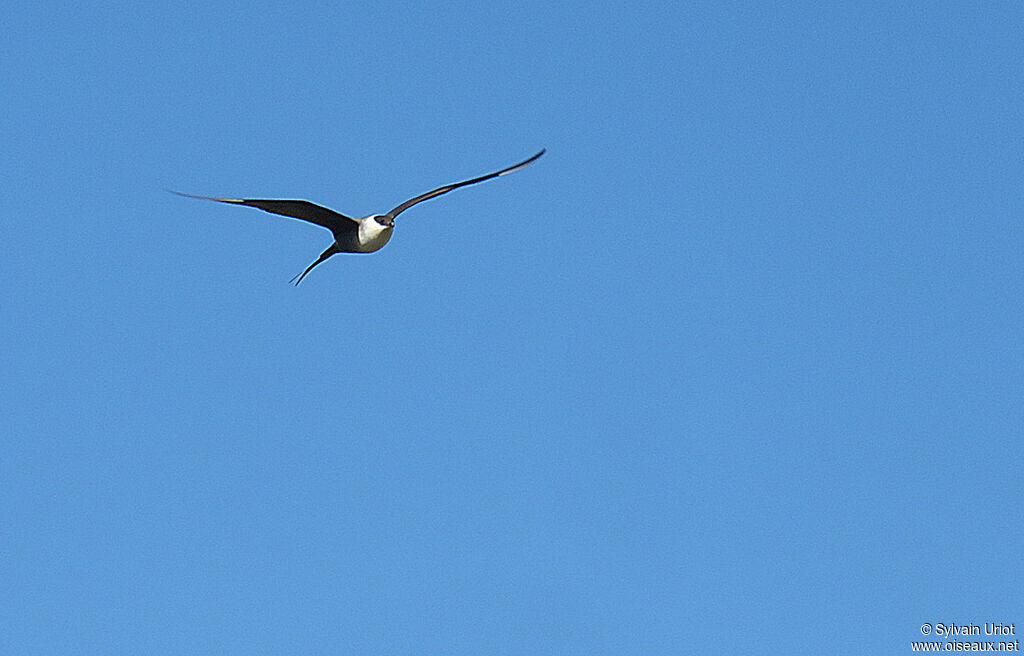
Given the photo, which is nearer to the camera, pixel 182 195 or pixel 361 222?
pixel 182 195

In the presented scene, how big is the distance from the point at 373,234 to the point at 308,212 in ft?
3.51

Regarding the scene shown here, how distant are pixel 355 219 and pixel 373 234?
0.41 meters

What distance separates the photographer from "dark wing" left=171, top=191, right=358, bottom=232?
24716 millimetres

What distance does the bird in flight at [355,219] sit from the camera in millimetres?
25106

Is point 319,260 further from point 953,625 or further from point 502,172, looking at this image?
point 953,625

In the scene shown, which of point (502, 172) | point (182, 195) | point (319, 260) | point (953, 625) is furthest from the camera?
point (953, 625)

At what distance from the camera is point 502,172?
25.4 meters

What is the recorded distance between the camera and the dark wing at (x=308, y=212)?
2472 centimetres

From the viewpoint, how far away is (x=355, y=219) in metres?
25.6

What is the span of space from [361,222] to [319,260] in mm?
1883

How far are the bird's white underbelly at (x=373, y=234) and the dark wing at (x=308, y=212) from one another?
0.22 metres

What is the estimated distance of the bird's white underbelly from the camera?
83.3 ft

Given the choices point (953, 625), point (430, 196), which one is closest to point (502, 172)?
point (430, 196)

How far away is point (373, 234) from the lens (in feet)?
83.4
